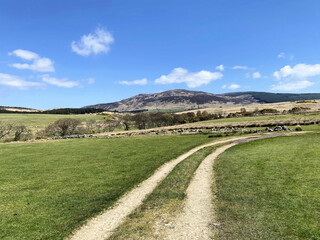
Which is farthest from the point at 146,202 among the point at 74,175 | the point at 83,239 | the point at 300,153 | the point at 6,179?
the point at 300,153

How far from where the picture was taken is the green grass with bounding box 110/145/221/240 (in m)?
9.56

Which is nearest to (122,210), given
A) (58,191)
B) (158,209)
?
(158,209)

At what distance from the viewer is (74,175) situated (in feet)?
64.0

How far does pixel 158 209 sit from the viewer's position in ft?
39.9

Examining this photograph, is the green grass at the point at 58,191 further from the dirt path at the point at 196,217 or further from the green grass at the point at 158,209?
the dirt path at the point at 196,217

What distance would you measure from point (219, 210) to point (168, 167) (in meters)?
11.2

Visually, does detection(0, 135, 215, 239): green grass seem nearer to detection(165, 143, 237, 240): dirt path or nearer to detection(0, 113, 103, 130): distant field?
detection(165, 143, 237, 240): dirt path

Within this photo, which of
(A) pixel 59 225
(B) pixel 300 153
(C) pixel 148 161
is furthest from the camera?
(C) pixel 148 161

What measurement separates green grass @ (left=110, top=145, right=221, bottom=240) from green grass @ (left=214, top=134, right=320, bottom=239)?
9.22ft

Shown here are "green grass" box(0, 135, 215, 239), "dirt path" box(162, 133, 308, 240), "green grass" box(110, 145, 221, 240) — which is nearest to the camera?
"dirt path" box(162, 133, 308, 240)

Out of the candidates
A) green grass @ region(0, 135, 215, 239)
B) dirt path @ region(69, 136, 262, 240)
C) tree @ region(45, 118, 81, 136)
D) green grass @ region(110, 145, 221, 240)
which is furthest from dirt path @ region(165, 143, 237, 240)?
tree @ region(45, 118, 81, 136)

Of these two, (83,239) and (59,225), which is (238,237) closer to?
(83,239)

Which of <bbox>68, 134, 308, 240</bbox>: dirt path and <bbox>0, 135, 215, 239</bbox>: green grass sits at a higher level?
<bbox>0, 135, 215, 239</bbox>: green grass

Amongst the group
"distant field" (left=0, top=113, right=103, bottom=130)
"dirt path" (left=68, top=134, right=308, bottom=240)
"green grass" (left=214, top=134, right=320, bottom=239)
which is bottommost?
"dirt path" (left=68, top=134, right=308, bottom=240)
